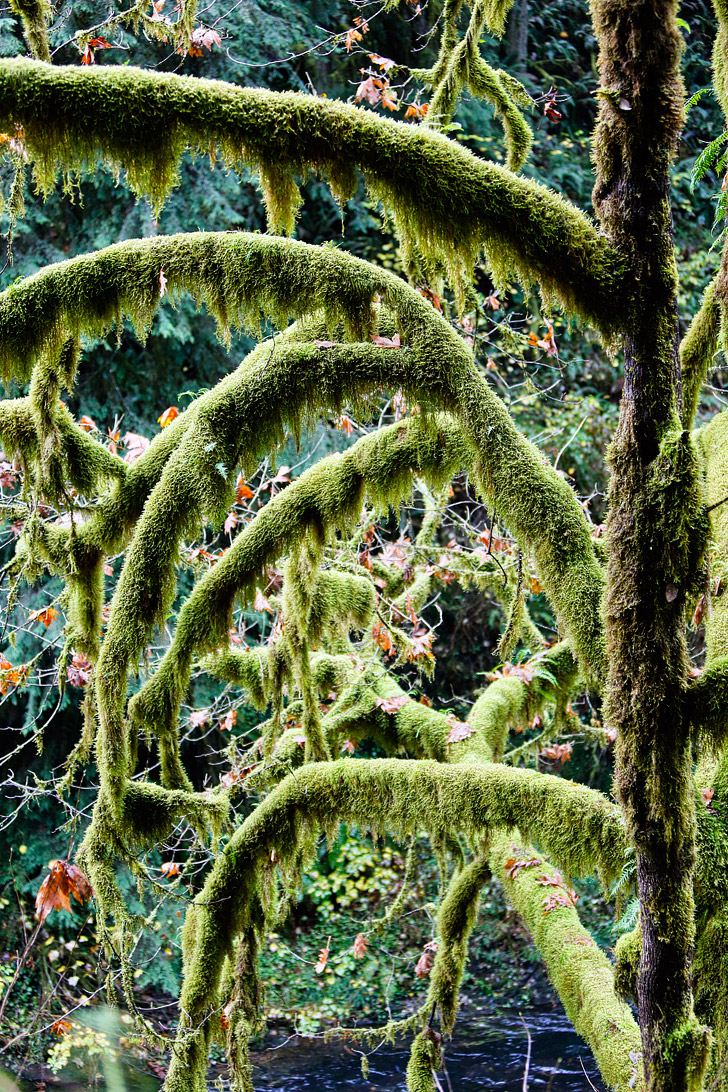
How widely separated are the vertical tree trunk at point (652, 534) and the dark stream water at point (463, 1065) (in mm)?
5551

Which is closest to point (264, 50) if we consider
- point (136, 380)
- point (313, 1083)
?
point (136, 380)

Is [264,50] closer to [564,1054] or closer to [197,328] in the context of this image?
[197,328]

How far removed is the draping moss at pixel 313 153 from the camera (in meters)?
2.37

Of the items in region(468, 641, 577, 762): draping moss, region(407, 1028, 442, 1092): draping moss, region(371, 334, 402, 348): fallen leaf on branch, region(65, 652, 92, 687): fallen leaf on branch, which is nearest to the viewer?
region(371, 334, 402, 348): fallen leaf on branch

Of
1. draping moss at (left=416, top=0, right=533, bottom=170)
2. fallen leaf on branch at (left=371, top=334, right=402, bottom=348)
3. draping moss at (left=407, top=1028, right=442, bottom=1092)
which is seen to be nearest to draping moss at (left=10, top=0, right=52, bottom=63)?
fallen leaf on branch at (left=371, top=334, right=402, bottom=348)

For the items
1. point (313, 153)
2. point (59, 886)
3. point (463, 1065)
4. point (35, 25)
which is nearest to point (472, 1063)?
point (463, 1065)

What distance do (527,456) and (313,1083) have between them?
7424 mm

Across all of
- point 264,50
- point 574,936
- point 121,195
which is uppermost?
point 264,50

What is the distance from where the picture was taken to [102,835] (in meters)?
3.15

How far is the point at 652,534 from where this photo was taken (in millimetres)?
2420

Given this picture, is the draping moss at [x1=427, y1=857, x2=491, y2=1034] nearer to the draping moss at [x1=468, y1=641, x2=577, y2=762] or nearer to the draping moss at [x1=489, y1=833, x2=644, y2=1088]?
the draping moss at [x1=489, y1=833, x2=644, y2=1088]

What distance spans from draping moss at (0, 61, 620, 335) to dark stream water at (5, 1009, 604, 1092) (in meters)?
6.67

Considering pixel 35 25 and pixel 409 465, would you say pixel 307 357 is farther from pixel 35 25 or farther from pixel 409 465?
pixel 35 25

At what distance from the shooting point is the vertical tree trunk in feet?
7.95
